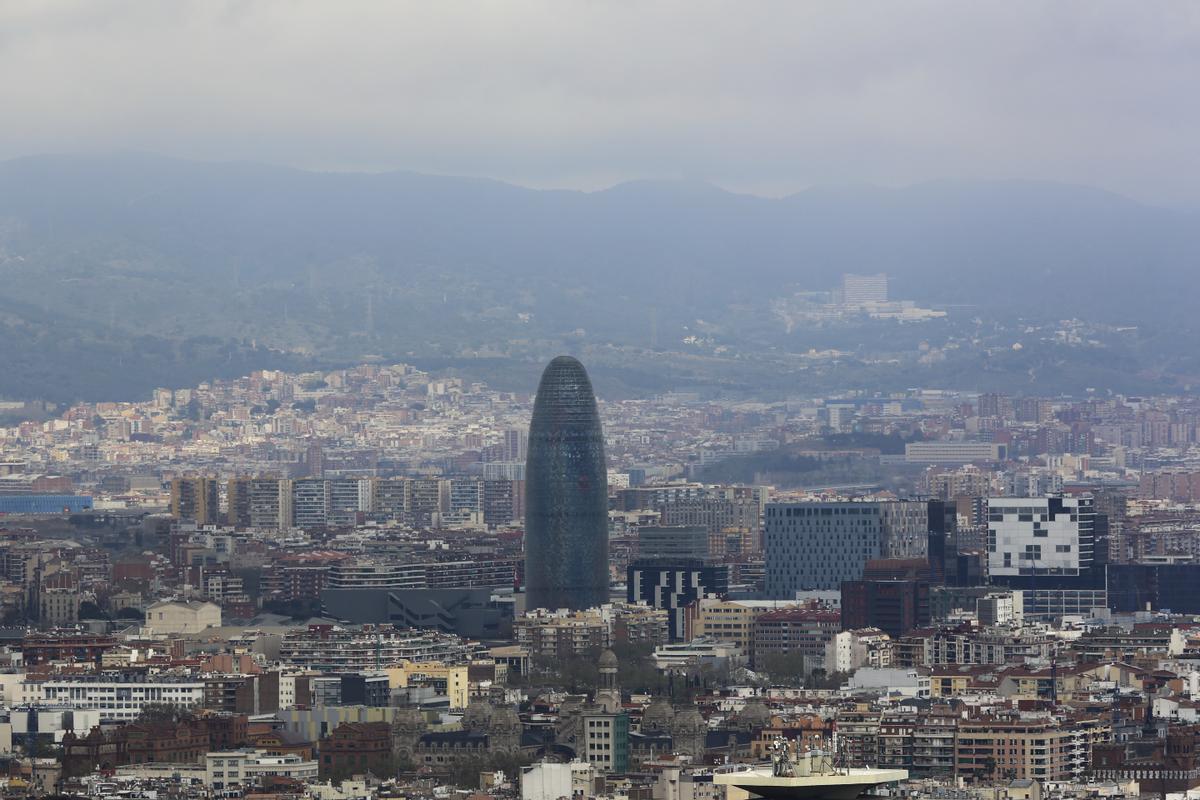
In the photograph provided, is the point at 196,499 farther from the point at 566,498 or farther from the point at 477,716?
the point at 477,716

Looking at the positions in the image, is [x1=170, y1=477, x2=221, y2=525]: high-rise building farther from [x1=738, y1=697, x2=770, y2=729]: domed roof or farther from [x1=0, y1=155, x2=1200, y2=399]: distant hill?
[x1=738, y1=697, x2=770, y2=729]: domed roof

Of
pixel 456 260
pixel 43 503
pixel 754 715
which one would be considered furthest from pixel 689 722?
pixel 456 260

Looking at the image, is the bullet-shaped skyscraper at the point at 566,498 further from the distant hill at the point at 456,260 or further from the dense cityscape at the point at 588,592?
the distant hill at the point at 456,260

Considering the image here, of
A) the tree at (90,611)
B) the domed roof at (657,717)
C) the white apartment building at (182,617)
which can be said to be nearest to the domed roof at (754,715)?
the domed roof at (657,717)

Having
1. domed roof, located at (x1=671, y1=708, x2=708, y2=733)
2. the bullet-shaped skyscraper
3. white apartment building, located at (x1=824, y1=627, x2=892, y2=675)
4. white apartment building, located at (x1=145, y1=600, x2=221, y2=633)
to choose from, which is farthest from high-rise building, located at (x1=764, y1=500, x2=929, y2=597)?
domed roof, located at (x1=671, y1=708, x2=708, y2=733)

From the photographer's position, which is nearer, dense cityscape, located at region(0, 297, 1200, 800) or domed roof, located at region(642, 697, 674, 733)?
dense cityscape, located at region(0, 297, 1200, 800)

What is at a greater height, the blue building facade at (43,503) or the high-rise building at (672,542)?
the blue building facade at (43,503)

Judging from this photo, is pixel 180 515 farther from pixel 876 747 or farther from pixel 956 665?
pixel 876 747
